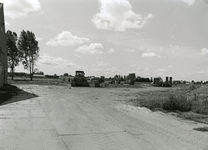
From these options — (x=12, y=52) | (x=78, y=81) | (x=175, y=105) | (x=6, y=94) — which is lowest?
(x=175, y=105)

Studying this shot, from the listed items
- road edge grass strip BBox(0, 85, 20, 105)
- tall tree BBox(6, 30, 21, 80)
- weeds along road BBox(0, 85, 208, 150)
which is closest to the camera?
weeds along road BBox(0, 85, 208, 150)

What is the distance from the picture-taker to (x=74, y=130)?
6.12m

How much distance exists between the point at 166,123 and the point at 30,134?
5.23 meters

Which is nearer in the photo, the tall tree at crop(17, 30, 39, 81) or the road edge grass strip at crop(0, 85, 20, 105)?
the road edge grass strip at crop(0, 85, 20, 105)

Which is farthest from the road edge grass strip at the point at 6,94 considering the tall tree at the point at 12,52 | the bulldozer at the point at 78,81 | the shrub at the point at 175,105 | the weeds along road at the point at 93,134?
the tall tree at the point at 12,52

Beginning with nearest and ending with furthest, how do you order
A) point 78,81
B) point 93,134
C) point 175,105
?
point 93,134 → point 175,105 → point 78,81

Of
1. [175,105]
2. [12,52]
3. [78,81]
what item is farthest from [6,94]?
[12,52]

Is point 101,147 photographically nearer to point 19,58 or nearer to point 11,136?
point 11,136

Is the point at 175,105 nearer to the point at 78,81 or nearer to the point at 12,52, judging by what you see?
the point at 78,81

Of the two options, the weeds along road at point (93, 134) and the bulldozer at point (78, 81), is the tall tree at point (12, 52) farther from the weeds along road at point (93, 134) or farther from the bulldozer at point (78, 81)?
the weeds along road at point (93, 134)

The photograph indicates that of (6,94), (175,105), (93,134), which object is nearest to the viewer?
(93,134)

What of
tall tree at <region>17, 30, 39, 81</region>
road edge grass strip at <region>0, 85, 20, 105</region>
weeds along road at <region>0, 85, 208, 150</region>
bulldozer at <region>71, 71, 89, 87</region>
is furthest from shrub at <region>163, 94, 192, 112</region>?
tall tree at <region>17, 30, 39, 81</region>

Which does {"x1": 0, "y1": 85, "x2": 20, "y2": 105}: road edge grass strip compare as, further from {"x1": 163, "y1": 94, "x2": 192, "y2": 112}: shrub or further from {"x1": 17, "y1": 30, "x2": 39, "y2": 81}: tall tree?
{"x1": 17, "y1": 30, "x2": 39, "y2": 81}: tall tree

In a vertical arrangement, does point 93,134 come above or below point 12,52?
below
